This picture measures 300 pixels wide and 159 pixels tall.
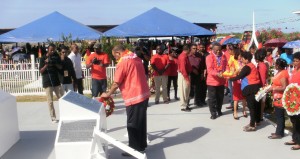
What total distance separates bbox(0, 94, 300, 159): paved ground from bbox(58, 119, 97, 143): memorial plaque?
89 centimetres

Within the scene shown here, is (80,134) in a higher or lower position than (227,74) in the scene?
lower

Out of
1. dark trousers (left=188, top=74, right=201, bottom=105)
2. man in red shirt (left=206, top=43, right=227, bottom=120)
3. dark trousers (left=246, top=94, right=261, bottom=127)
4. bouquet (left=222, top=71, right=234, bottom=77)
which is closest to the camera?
dark trousers (left=246, top=94, right=261, bottom=127)

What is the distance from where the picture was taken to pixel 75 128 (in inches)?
183

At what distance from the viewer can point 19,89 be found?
13.1 meters

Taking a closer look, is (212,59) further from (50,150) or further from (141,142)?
(50,150)

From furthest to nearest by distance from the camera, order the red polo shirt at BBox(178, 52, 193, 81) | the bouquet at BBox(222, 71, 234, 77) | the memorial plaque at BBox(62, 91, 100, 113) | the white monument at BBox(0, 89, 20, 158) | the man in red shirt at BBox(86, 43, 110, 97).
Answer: the man in red shirt at BBox(86, 43, 110, 97) → the red polo shirt at BBox(178, 52, 193, 81) → the bouquet at BBox(222, 71, 234, 77) → the white monument at BBox(0, 89, 20, 158) → the memorial plaque at BBox(62, 91, 100, 113)

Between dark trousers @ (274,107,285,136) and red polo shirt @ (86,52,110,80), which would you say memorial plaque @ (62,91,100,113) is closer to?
dark trousers @ (274,107,285,136)

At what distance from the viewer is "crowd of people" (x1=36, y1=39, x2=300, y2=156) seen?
564cm

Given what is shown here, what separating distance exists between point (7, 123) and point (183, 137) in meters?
3.04

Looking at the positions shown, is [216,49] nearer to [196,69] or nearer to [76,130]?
[196,69]

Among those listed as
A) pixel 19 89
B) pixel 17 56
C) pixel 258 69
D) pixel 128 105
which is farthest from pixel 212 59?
pixel 17 56

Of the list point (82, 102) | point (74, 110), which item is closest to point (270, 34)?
→ point (82, 102)

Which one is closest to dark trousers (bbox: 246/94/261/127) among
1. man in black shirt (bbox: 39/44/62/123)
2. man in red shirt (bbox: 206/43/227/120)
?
man in red shirt (bbox: 206/43/227/120)

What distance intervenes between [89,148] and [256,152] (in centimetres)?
277
